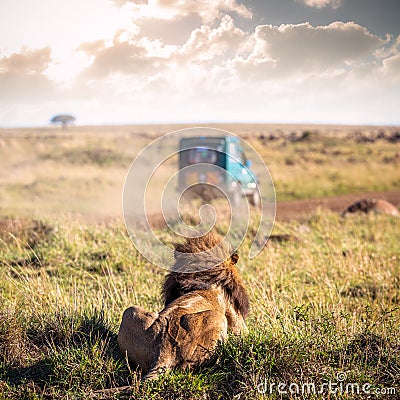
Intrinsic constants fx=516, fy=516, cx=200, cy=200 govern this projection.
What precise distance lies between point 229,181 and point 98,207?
14.9ft

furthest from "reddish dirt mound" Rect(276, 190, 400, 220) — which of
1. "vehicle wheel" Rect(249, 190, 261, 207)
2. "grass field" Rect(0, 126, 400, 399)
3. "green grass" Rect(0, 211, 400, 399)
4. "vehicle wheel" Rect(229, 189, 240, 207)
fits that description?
"green grass" Rect(0, 211, 400, 399)

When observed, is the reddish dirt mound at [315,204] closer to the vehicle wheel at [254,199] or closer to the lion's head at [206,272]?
the vehicle wheel at [254,199]

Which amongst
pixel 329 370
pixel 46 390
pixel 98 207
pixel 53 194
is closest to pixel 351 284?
pixel 329 370

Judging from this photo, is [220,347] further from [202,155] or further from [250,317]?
[202,155]

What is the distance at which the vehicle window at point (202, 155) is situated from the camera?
14.3 meters

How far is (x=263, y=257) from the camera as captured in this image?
25.9 feet

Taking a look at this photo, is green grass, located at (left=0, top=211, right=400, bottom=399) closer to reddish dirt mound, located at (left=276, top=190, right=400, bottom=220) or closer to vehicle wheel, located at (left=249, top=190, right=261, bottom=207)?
reddish dirt mound, located at (left=276, top=190, right=400, bottom=220)

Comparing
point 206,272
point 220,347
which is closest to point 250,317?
point 206,272

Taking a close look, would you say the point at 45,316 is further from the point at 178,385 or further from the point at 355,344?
the point at 355,344

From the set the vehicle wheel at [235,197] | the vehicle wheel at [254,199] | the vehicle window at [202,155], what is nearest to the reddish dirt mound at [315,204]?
the vehicle wheel at [254,199]

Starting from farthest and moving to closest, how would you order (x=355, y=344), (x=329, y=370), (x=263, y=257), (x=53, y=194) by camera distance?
(x=53, y=194) < (x=263, y=257) < (x=355, y=344) < (x=329, y=370)

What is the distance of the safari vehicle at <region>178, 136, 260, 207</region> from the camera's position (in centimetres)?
1370

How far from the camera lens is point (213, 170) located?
45.4 feet

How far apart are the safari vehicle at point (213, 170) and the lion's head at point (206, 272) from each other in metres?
9.12
